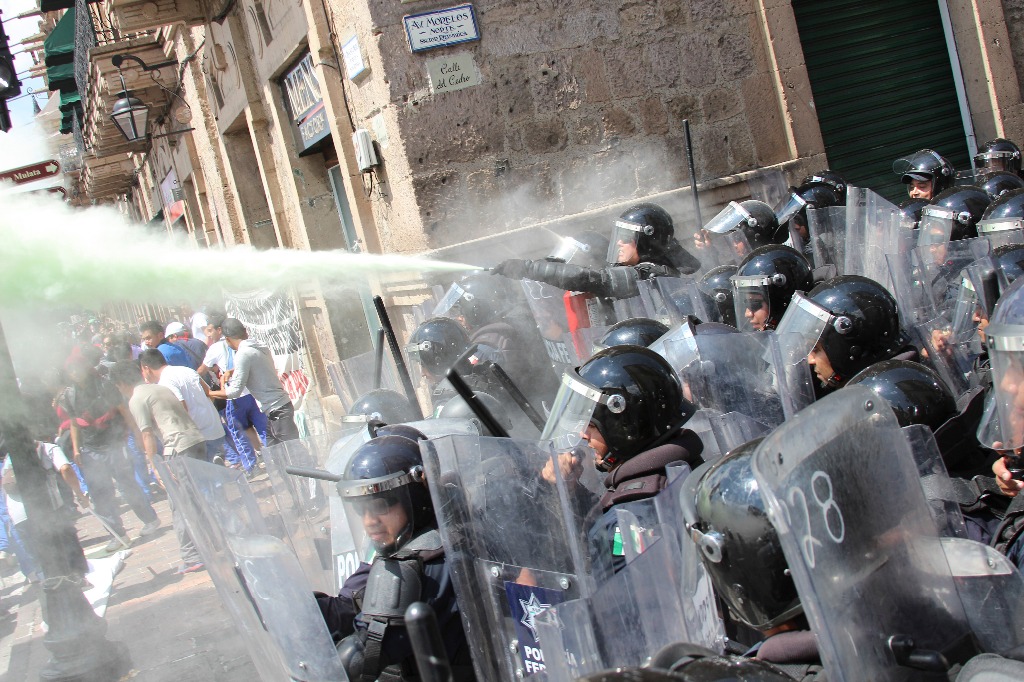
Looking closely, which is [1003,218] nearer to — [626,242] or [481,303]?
[626,242]

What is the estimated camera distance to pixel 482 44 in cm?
698

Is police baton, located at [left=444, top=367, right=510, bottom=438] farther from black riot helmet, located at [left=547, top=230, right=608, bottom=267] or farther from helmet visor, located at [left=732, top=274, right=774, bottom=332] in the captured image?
black riot helmet, located at [left=547, top=230, right=608, bottom=267]

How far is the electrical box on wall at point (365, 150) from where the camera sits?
7199mm

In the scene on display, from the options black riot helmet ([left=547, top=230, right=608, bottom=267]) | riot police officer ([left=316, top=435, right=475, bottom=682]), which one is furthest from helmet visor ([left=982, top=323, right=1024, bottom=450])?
black riot helmet ([left=547, top=230, right=608, bottom=267])

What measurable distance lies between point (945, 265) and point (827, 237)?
1245 mm

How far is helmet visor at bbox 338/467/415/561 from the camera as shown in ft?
9.18

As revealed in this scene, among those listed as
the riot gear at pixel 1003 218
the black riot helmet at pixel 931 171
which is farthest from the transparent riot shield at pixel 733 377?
the black riot helmet at pixel 931 171

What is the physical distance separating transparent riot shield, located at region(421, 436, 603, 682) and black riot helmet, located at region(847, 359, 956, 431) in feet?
3.51

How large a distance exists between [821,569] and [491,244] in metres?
5.59

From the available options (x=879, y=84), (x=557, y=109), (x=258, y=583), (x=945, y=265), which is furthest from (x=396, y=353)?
(x=879, y=84)

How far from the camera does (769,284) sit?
14.6ft

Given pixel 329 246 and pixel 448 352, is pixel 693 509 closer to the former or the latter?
pixel 448 352

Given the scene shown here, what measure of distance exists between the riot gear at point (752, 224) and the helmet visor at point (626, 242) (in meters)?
0.93

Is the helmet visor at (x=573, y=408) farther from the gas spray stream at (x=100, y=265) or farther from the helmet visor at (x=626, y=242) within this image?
the gas spray stream at (x=100, y=265)
